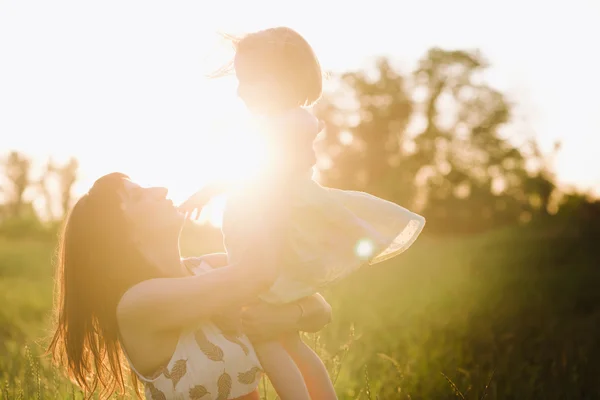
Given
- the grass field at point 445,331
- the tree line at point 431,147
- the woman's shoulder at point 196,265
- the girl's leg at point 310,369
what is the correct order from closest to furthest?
the girl's leg at point 310,369 → the woman's shoulder at point 196,265 → the grass field at point 445,331 → the tree line at point 431,147

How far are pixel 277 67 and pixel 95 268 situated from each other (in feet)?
4.10

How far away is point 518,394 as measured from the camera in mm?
4352

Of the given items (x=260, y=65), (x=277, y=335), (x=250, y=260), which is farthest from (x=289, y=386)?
(x=260, y=65)

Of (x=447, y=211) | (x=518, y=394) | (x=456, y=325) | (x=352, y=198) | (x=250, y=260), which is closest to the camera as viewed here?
(x=250, y=260)

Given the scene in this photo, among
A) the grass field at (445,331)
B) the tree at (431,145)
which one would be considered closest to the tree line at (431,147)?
the tree at (431,145)

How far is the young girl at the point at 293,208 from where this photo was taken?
2.67 metres

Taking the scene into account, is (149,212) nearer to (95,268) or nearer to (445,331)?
(95,268)

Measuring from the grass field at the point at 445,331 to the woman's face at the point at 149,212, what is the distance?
1.10 m

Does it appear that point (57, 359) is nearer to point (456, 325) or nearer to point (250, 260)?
point (250, 260)

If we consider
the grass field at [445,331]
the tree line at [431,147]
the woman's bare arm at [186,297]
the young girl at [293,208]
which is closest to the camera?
the woman's bare arm at [186,297]

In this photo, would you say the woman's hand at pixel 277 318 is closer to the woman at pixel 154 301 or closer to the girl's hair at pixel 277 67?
the woman at pixel 154 301

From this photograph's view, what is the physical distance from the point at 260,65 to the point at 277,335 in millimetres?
1261

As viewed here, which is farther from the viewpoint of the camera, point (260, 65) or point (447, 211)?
point (447, 211)

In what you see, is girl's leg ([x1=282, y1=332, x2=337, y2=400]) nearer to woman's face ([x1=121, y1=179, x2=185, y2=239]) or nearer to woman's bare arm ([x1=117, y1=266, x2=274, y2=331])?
woman's bare arm ([x1=117, y1=266, x2=274, y2=331])
